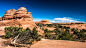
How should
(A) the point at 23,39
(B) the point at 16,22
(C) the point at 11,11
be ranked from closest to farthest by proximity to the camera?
(A) the point at 23,39 < (B) the point at 16,22 < (C) the point at 11,11

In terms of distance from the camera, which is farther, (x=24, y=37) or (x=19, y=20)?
(x=19, y=20)

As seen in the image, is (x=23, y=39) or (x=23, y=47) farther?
(x=23, y=39)

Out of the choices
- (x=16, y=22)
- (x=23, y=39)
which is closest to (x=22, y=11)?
(x=16, y=22)

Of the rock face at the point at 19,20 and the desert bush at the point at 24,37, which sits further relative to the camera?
the rock face at the point at 19,20

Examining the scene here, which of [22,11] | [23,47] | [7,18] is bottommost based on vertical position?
[23,47]

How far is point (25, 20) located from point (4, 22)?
11.4 m

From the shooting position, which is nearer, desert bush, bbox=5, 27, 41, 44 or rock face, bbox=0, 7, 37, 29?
desert bush, bbox=5, 27, 41, 44

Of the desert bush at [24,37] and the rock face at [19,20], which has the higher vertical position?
the rock face at [19,20]

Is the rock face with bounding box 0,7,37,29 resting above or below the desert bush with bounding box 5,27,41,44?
above

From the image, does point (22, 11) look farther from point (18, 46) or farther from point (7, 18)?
point (18, 46)

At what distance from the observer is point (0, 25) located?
1090 inches

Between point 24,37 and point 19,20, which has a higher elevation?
point 19,20

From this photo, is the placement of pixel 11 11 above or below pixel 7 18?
above

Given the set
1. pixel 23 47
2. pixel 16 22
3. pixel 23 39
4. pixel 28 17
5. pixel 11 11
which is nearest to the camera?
pixel 23 47
